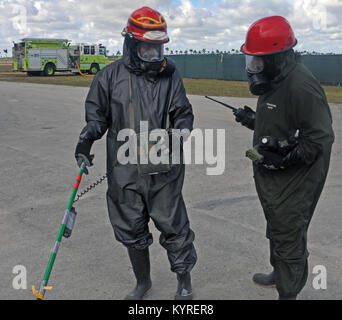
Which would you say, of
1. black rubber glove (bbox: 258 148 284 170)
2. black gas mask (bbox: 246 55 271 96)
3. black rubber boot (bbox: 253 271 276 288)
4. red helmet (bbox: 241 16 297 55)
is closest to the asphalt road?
black rubber boot (bbox: 253 271 276 288)

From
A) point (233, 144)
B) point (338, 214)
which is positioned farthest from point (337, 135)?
point (338, 214)

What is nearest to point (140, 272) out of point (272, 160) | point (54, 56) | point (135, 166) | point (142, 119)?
point (135, 166)

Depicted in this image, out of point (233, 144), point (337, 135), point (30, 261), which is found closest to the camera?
point (30, 261)

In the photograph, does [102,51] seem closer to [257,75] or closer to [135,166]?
[135,166]

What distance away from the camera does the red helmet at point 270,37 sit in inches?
108

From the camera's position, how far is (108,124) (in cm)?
333

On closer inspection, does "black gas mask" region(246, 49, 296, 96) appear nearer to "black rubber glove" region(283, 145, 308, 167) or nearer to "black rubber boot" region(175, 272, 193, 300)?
"black rubber glove" region(283, 145, 308, 167)

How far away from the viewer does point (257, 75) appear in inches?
112

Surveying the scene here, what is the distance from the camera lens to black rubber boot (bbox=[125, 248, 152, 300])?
3.35m

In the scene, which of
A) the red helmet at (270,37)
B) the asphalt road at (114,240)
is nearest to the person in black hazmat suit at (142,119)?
the asphalt road at (114,240)

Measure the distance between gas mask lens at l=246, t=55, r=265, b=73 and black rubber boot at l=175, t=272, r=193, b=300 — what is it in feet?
4.85
